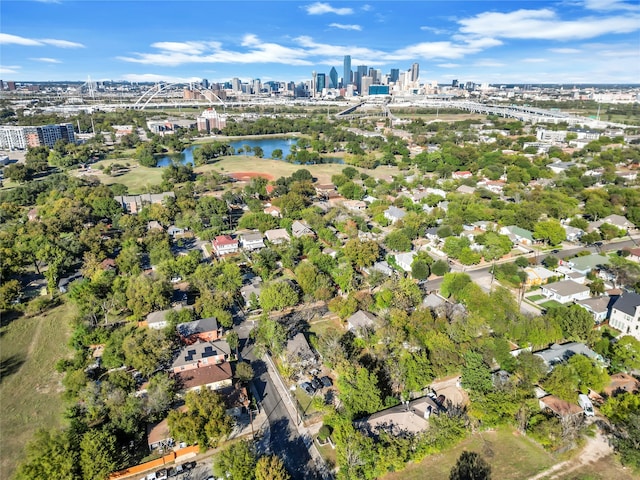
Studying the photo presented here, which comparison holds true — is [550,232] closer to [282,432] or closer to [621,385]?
[621,385]

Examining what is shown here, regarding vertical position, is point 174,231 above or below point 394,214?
below

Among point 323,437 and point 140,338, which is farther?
point 140,338

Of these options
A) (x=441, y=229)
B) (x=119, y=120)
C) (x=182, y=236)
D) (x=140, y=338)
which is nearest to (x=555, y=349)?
(x=441, y=229)

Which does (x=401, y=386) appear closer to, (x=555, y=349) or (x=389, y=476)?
(x=389, y=476)

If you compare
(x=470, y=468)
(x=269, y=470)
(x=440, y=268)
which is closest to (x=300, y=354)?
(x=269, y=470)

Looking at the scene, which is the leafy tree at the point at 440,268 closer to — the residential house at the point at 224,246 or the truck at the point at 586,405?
the truck at the point at 586,405

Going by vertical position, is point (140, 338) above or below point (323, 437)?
above
